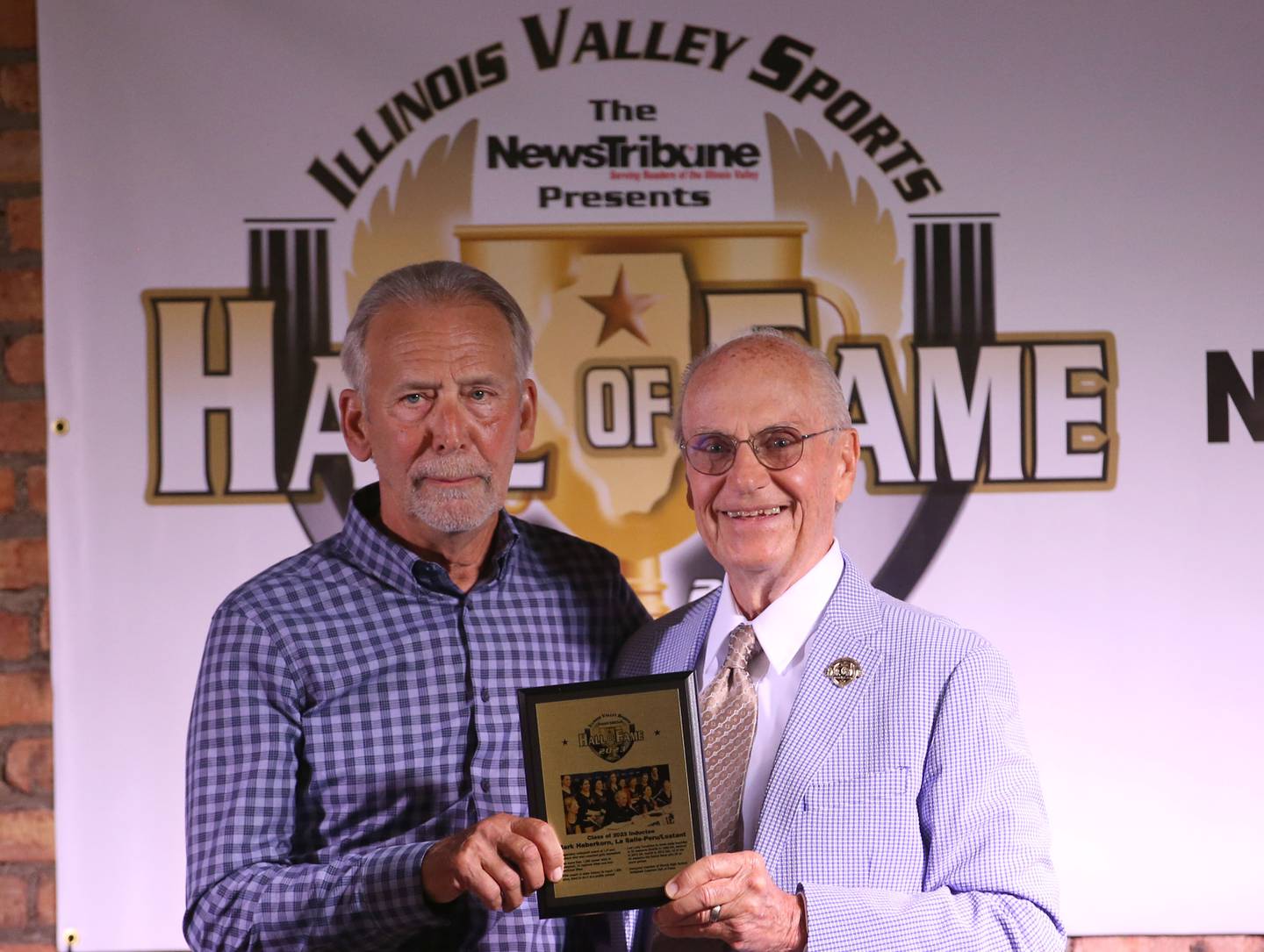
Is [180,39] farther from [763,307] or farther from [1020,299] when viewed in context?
[1020,299]

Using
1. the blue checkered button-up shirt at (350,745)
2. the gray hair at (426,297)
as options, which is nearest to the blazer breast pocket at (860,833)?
the blue checkered button-up shirt at (350,745)

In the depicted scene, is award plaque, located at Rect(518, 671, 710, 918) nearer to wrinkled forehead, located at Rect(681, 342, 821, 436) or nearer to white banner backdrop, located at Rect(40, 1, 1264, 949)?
wrinkled forehead, located at Rect(681, 342, 821, 436)

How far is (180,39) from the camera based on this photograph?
286 cm

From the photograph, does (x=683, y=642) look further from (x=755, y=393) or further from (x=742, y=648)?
(x=755, y=393)

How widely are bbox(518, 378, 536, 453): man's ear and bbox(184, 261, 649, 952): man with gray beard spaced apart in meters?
0.01

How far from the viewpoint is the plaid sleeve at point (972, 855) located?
1.69 meters

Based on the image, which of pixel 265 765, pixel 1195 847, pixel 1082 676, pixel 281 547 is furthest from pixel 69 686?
pixel 1195 847

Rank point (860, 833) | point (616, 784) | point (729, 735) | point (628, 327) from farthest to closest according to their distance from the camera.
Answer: point (628, 327) → point (729, 735) → point (860, 833) → point (616, 784)

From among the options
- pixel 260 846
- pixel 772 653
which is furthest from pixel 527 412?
pixel 260 846

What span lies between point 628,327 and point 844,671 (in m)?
1.24

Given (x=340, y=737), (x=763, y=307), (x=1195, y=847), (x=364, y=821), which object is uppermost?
(x=763, y=307)

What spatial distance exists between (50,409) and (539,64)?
1.34 meters

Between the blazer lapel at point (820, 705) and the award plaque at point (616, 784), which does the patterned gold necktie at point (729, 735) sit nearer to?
the blazer lapel at point (820, 705)

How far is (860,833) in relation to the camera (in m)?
1.79
